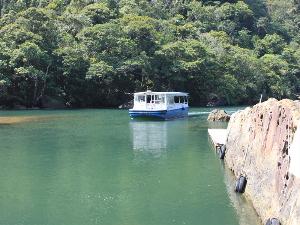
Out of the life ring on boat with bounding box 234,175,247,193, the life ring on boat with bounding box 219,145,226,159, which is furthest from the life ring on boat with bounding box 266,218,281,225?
the life ring on boat with bounding box 219,145,226,159

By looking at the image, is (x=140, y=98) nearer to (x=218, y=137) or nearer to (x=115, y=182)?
(x=218, y=137)

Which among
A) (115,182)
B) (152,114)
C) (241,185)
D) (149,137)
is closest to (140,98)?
(152,114)

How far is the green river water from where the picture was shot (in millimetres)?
15117

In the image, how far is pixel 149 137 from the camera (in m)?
34.9

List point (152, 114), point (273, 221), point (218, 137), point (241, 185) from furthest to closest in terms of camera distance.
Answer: point (152, 114) < point (218, 137) < point (241, 185) < point (273, 221)

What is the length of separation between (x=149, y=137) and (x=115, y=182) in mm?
15125

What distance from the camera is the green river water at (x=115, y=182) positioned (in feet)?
49.6

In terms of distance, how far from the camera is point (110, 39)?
73438 mm

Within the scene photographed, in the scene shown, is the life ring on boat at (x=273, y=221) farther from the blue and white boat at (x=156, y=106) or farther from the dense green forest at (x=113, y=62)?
the dense green forest at (x=113, y=62)

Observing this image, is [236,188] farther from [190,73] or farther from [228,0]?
[228,0]

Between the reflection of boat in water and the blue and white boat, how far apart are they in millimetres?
1292

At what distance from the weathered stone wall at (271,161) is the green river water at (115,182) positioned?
2.86ft

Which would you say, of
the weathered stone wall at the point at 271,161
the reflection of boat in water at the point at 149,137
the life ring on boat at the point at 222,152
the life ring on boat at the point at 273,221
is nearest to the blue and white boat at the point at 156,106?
the reflection of boat in water at the point at 149,137

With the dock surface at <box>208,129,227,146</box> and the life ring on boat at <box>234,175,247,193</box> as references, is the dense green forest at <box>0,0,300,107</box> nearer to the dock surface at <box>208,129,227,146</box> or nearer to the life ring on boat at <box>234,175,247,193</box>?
the dock surface at <box>208,129,227,146</box>
